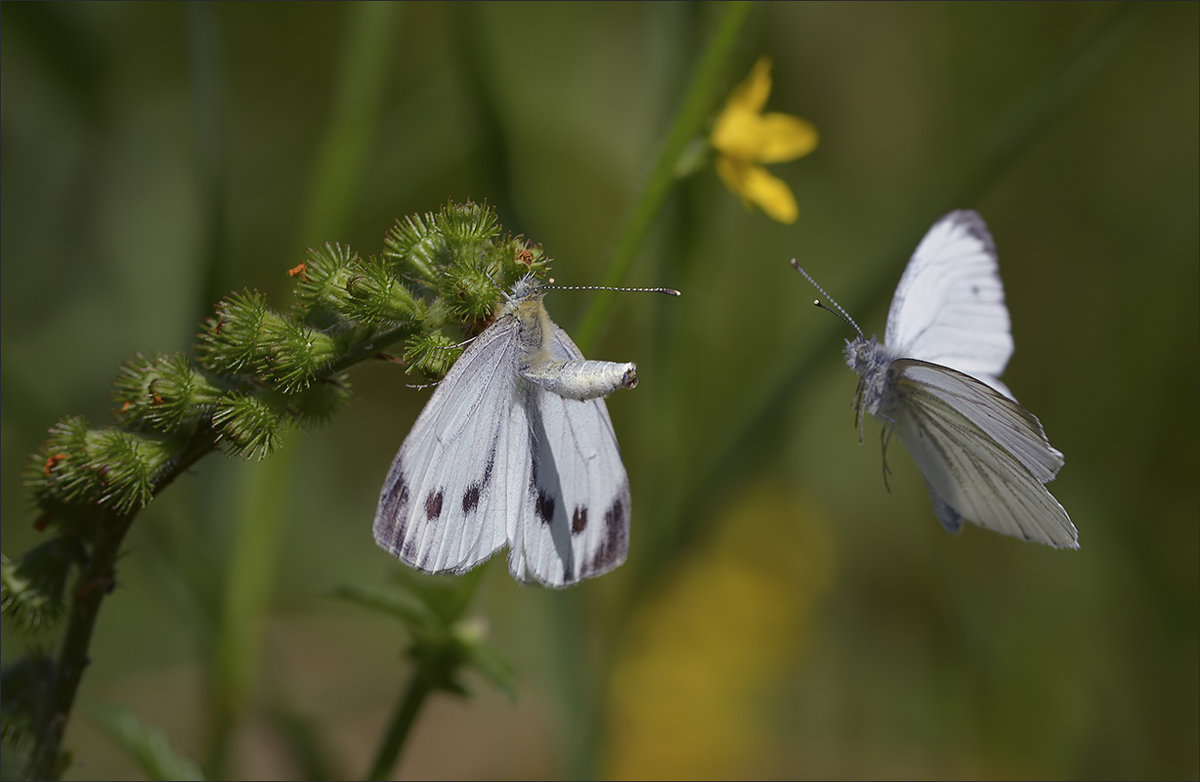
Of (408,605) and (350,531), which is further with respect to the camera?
(350,531)

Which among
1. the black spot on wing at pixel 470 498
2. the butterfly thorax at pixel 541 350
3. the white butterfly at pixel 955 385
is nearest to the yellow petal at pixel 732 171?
the white butterfly at pixel 955 385

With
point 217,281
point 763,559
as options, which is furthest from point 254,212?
point 763,559

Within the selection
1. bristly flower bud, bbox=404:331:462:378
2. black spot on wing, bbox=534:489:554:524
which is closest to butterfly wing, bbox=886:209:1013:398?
black spot on wing, bbox=534:489:554:524

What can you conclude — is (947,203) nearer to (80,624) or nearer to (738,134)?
(738,134)

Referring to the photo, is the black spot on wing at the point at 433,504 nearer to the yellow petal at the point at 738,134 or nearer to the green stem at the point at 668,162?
the green stem at the point at 668,162

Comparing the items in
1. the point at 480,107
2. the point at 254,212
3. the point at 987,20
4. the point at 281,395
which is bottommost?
the point at 281,395

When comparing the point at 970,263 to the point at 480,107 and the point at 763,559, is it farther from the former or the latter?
the point at 763,559
